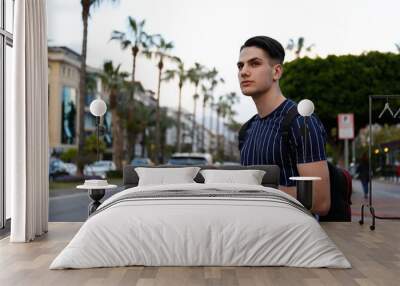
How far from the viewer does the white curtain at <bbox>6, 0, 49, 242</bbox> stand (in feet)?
19.0

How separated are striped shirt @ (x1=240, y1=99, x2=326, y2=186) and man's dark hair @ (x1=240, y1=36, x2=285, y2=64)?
0.52 m

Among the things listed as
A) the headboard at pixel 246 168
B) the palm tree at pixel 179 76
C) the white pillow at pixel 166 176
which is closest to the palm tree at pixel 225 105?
the palm tree at pixel 179 76

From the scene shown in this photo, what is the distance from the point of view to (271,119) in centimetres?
611

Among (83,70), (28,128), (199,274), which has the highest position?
(83,70)

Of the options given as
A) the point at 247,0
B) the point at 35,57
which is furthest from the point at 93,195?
the point at 247,0

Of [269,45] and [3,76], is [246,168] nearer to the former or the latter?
[269,45]

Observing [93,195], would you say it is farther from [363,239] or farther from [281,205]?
[363,239]

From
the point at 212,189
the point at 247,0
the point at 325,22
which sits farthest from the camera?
the point at 247,0

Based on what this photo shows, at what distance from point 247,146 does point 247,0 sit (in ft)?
32.0

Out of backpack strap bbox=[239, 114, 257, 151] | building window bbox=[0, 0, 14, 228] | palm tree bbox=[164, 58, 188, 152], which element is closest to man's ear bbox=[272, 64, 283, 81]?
Answer: backpack strap bbox=[239, 114, 257, 151]

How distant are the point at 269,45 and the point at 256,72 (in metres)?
0.33

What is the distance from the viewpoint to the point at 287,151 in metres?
6.01

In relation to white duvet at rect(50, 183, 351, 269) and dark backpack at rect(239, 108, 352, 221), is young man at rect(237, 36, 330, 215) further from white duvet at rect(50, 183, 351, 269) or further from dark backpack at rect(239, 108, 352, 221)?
white duvet at rect(50, 183, 351, 269)

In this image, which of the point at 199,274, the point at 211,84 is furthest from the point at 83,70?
the point at 211,84
